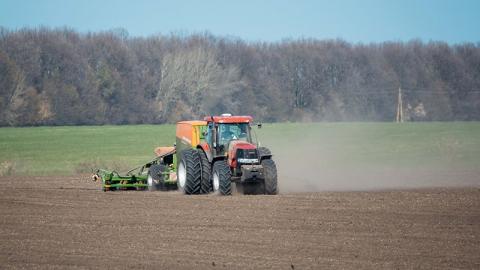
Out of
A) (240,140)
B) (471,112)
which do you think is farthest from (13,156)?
(471,112)

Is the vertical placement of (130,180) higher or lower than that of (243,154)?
lower

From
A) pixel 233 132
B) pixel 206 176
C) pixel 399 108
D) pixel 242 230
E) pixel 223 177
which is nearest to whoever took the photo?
pixel 242 230

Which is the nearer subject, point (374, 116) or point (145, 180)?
point (145, 180)

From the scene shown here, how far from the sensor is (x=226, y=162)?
2094 centimetres

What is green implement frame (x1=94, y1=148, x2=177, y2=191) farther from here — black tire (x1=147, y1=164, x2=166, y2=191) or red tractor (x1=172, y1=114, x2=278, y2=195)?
red tractor (x1=172, y1=114, x2=278, y2=195)

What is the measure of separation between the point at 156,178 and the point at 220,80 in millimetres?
54052

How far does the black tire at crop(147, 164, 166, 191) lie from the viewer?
2348cm

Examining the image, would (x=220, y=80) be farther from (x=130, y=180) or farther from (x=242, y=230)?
(x=242, y=230)

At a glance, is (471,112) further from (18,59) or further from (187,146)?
(187,146)

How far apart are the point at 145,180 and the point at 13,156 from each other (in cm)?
1783

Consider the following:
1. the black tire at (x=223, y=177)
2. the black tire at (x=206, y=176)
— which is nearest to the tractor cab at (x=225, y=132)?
the black tire at (x=206, y=176)

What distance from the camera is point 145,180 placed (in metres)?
24.1

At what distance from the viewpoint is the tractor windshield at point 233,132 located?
70.6 feet

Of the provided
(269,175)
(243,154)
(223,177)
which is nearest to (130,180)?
(223,177)
